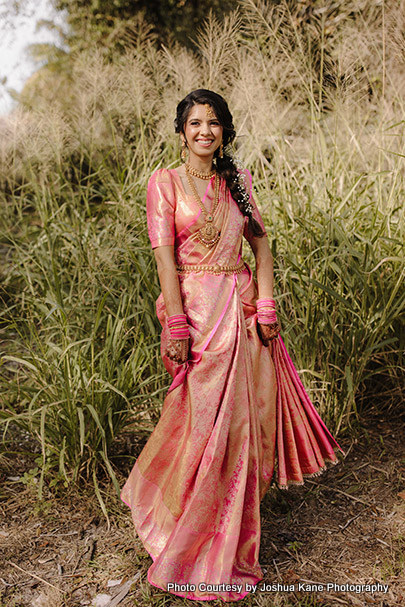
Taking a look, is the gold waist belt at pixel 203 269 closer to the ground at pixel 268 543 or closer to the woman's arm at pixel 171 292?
the woman's arm at pixel 171 292

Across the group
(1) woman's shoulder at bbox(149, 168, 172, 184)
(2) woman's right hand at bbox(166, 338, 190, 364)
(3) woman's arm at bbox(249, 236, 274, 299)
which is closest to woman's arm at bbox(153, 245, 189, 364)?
(2) woman's right hand at bbox(166, 338, 190, 364)

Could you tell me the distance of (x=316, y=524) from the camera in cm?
215

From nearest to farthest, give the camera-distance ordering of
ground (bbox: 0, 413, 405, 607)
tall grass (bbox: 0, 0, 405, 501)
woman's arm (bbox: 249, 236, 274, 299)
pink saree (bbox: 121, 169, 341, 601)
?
pink saree (bbox: 121, 169, 341, 601)
ground (bbox: 0, 413, 405, 607)
woman's arm (bbox: 249, 236, 274, 299)
tall grass (bbox: 0, 0, 405, 501)

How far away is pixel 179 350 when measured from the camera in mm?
1713

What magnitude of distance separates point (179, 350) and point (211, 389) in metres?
0.17

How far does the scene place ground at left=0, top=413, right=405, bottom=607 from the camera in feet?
5.87

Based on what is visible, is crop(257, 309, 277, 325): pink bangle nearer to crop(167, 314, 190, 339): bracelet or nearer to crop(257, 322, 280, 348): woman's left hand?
crop(257, 322, 280, 348): woman's left hand

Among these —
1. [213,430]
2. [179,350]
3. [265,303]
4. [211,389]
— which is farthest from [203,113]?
[213,430]

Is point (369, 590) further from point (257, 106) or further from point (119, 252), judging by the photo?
point (257, 106)

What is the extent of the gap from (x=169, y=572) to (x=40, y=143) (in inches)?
89.7

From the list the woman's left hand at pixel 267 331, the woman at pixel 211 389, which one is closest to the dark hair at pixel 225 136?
the woman at pixel 211 389

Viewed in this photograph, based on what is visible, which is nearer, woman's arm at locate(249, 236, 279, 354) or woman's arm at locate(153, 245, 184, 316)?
woman's arm at locate(153, 245, 184, 316)

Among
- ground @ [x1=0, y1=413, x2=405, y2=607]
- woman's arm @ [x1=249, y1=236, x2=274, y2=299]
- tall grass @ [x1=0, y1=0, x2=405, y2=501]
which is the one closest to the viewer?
ground @ [x1=0, y1=413, x2=405, y2=607]

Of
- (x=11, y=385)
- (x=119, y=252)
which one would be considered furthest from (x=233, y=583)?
(x=119, y=252)
